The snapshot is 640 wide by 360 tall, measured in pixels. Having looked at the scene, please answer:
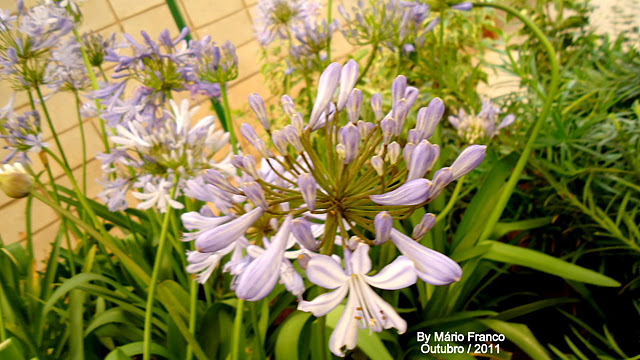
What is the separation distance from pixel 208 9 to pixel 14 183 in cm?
77

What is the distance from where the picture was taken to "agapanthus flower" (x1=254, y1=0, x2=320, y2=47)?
32.2 inches

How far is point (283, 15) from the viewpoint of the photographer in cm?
83

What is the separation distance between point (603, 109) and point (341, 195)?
25.6 inches

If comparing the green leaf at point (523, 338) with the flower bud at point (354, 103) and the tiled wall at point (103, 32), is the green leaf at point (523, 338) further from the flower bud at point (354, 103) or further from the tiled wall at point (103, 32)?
the tiled wall at point (103, 32)

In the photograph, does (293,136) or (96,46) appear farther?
(96,46)

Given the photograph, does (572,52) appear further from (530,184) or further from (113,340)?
(113,340)

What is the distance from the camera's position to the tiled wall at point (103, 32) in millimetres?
773

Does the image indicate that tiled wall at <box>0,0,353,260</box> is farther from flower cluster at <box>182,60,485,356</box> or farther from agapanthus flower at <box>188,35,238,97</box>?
flower cluster at <box>182,60,485,356</box>

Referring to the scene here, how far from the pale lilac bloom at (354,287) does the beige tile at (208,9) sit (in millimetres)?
898

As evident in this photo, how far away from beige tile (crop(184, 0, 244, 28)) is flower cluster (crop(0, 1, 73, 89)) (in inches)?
16.1

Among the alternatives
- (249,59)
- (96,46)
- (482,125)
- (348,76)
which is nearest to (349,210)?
(348,76)

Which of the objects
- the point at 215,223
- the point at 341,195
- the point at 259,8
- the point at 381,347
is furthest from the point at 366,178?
the point at 259,8

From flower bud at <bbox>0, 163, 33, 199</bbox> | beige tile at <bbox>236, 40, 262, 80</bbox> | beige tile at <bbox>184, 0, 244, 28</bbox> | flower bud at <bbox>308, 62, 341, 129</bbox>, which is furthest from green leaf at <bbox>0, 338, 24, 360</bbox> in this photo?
beige tile at <bbox>236, 40, 262, 80</bbox>

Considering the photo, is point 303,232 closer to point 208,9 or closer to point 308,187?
point 308,187
